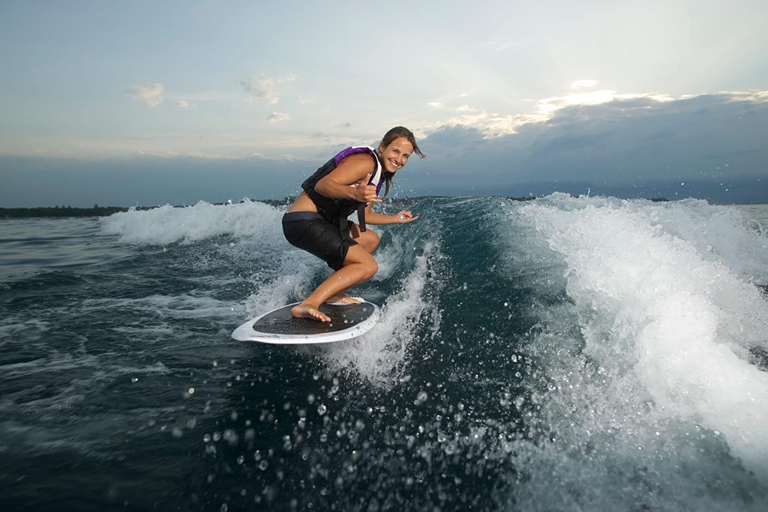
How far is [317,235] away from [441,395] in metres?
2.02

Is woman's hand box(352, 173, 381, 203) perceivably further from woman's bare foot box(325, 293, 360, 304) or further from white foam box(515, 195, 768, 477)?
white foam box(515, 195, 768, 477)

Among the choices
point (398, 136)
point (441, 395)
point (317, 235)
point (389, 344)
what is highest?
point (398, 136)

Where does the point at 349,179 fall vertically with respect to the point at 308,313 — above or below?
above

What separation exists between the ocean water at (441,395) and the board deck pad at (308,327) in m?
0.24

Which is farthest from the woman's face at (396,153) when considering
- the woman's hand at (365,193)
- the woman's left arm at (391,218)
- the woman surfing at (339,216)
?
the woman's left arm at (391,218)

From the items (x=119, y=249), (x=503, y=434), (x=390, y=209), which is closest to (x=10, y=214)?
(x=119, y=249)

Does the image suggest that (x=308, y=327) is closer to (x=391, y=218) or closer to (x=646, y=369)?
(x=391, y=218)

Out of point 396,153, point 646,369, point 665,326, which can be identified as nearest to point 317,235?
point 396,153

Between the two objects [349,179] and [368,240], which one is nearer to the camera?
[349,179]

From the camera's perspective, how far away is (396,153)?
4.11 metres

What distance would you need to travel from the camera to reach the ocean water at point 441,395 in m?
2.36

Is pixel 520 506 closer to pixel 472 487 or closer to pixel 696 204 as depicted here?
pixel 472 487

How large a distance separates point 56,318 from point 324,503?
5.25m

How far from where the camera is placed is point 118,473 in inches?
96.7
